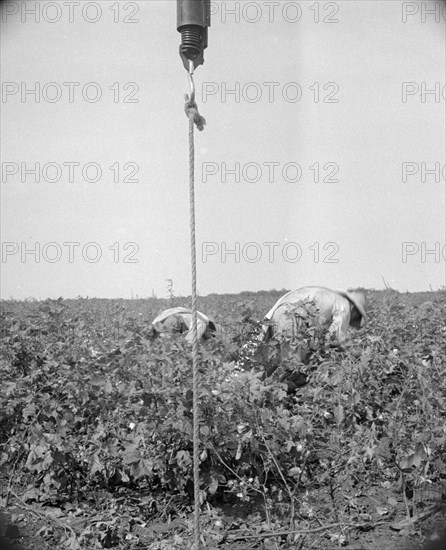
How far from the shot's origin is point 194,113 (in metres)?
2.08

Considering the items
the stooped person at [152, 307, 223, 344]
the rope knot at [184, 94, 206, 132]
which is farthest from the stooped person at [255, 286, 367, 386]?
the rope knot at [184, 94, 206, 132]

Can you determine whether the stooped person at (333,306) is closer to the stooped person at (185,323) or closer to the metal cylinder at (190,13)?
the stooped person at (185,323)

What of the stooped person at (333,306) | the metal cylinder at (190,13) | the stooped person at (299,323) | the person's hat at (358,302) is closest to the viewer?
the metal cylinder at (190,13)

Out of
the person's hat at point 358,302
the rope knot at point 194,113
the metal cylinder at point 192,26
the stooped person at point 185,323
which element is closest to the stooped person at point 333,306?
the person's hat at point 358,302

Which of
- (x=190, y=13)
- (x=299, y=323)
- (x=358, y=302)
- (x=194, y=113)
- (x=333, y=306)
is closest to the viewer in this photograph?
(x=190, y=13)

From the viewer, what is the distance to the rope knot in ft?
6.79

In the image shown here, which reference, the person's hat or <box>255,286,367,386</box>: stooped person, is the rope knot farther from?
the person's hat

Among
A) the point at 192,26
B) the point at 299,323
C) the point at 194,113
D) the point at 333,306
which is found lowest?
the point at 299,323

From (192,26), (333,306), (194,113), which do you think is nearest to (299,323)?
(333,306)

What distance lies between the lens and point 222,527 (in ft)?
8.75

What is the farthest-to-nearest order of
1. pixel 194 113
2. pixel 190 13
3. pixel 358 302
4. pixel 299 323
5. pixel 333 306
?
pixel 358 302, pixel 333 306, pixel 299 323, pixel 194 113, pixel 190 13

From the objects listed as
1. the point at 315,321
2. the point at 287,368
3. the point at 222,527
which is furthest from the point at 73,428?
the point at 315,321

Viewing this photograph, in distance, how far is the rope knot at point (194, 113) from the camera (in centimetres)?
207

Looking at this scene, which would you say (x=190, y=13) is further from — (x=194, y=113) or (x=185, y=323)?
(x=185, y=323)
